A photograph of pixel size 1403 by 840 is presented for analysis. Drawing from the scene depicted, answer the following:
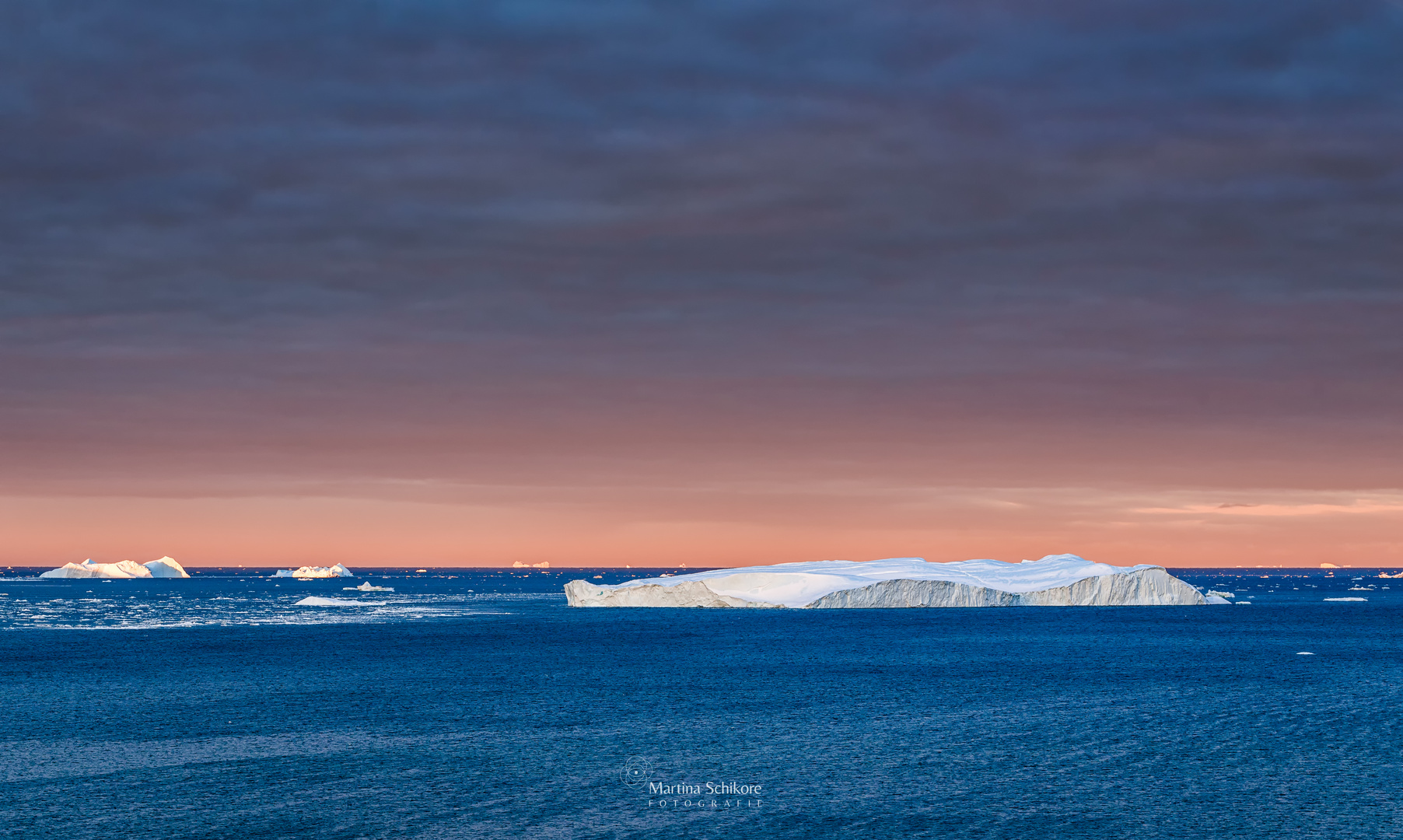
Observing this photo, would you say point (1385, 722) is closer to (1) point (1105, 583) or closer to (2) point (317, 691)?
(2) point (317, 691)

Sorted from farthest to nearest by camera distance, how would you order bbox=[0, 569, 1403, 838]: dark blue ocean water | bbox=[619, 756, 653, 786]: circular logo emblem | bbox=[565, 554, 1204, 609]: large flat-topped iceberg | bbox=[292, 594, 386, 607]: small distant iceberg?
bbox=[292, 594, 386, 607]: small distant iceberg, bbox=[565, 554, 1204, 609]: large flat-topped iceberg, bbox=[619, 756, 653, 786]: circular logo emblem, bbox=[0, 569, 1403, 838]: dark blue ocean water

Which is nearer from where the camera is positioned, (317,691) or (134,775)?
(134,775)

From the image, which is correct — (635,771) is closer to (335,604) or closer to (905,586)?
(905,586)

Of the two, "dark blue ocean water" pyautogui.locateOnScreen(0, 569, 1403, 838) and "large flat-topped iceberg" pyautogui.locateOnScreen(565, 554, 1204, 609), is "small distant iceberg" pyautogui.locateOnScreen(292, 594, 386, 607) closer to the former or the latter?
"large flat-topped iceberg" pyautogui.locateOnScreen(565, 554, 1204, 609)

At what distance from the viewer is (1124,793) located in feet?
121

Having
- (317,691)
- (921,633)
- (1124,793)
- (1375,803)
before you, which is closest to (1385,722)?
(1375,803)

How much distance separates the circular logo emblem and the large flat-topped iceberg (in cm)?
10921

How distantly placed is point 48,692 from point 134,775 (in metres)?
29.2

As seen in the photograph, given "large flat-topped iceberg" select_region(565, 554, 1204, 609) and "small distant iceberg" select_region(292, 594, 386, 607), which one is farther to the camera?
"small distant iceberg" select_region(292, 594, 386, 607)

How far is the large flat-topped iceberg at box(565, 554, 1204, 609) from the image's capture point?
15512cm

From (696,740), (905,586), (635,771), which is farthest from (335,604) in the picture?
(635,771)

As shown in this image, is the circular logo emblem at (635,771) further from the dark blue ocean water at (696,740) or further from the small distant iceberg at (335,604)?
the small distant iceberg at (335,604)

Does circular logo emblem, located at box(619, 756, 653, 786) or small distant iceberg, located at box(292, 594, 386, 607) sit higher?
small distant iceberg, located at box(292, 594, 386, 607)

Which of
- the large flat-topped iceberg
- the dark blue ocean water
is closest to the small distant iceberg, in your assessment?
the large flat-topped iceberg
